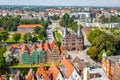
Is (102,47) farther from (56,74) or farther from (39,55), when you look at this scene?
(56,74)

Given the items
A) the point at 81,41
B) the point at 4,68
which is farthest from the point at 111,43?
the point at 4,68

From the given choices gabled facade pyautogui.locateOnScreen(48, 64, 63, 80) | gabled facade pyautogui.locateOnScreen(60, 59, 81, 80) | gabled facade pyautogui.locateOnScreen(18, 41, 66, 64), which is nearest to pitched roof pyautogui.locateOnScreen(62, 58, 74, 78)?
gabled facade pyautogui.locateOnScreen(60, 59, 81, 80)

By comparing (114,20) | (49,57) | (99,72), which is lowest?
(114,20)

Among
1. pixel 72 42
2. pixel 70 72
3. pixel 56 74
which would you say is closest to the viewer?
pixel 56 74

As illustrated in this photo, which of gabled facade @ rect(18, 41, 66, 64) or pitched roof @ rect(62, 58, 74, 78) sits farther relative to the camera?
gabled facade @ rect(18, 41, 66, 64)

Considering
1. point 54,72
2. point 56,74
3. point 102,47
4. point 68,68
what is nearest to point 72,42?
point 102,47

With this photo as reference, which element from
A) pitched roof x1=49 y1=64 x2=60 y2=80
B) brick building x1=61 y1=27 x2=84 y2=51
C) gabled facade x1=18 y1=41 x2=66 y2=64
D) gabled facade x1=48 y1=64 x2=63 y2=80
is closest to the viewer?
gabled facade x1=48 y1=64 x2=63 y2=80

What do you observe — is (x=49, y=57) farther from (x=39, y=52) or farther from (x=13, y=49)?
(x=13, y=49)

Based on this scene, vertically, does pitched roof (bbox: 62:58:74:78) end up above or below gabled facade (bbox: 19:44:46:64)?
above

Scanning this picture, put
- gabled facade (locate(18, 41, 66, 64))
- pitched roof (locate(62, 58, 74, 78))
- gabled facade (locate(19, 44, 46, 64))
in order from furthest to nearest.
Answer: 1. gabled facade (locate(18, 41, 66, 64))
2. gabled facade (locate(19, 44, 46, 64))
3. pitched roof (locate(62, 58, 74, 78))

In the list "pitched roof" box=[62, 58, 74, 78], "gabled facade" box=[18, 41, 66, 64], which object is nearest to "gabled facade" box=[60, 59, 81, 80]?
"pitched roof" box=[62, 58, 74, 78]

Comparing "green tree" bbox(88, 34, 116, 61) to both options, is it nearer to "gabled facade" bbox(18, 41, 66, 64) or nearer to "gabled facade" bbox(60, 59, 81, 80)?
"gabled facade" bbox(18, 41, 66, 64)
